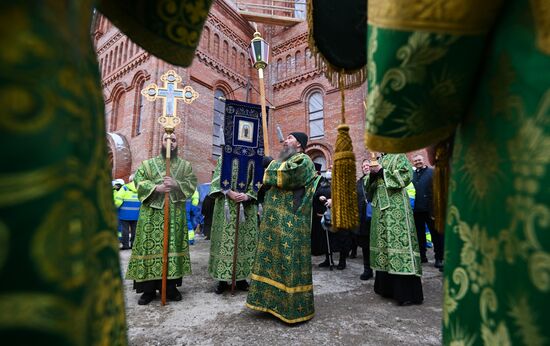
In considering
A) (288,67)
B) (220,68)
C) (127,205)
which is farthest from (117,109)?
(288,67)

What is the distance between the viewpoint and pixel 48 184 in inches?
11.3

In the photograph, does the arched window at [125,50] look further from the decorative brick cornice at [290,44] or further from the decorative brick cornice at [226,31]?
the decorative brick cornice at [290,44]

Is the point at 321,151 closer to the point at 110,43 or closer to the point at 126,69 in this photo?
the point at 126,69

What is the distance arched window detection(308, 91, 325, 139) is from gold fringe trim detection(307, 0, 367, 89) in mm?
12809

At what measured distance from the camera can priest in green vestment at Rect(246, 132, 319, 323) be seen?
2.81 m

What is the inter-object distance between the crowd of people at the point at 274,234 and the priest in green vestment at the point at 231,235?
0.04ft

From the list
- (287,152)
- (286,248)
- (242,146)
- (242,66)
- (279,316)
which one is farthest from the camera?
(242,66)

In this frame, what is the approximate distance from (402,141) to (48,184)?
59cm

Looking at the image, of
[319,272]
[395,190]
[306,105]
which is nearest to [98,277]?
[395,190]

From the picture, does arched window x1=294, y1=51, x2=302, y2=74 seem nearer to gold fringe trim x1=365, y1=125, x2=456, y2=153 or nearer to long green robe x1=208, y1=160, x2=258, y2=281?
long green robe x1=208, y1=160, x2=258, y2=281

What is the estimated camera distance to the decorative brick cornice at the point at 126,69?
40.0 ft

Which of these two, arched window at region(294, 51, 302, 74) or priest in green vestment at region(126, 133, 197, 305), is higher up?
arched window at region(294, 51, 302, 74)

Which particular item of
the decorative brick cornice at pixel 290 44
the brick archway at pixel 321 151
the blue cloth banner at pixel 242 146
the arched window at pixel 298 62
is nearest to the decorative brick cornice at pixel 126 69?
the decorative brick cornice at pixel 290 44

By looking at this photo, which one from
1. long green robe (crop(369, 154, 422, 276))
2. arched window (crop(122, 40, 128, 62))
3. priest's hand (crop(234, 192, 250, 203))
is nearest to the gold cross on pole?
priest's hand (crop(234, 192, 250, 203))
